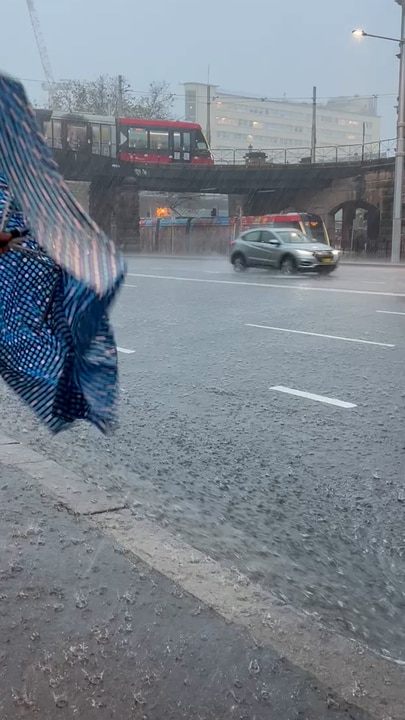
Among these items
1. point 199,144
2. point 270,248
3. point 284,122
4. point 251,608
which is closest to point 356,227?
point 199,144

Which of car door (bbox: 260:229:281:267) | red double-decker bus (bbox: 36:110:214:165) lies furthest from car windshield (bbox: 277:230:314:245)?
red double-decker bus (bbox: 36:110:214:165)

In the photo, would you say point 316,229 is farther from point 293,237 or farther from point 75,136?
point 75,136

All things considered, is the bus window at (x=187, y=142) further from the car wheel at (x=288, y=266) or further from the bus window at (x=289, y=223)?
the car wheel at (x=288, y=266)

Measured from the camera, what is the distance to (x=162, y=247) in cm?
5131

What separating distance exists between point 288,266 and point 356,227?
95.3 ft

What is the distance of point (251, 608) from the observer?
296 cm

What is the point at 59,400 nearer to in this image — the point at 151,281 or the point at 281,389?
the point at 281,389

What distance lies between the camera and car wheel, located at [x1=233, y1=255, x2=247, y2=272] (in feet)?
81.2

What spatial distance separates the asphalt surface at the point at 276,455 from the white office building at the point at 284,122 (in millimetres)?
96109

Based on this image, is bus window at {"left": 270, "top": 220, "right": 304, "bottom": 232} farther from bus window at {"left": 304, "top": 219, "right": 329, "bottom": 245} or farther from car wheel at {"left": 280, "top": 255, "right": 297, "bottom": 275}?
car wheel at {"left": 280, "top": 255, "right": 297, "bottom": 275}

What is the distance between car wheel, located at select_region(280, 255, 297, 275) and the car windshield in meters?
0.55

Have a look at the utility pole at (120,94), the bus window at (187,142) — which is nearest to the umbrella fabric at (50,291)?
the bus window at (187,142)

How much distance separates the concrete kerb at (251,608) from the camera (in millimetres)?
2476

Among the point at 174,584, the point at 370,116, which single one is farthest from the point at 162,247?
the point at 370,116
